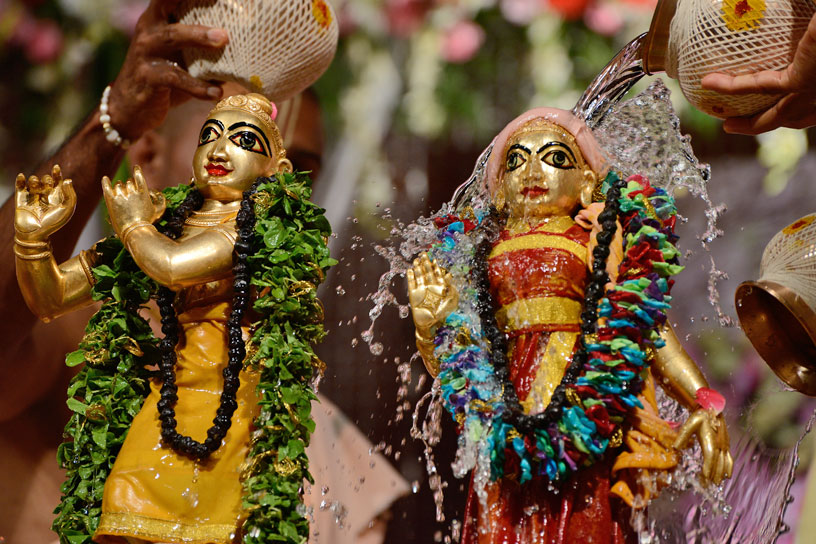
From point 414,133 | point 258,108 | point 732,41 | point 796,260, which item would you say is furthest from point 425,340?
point 414,133

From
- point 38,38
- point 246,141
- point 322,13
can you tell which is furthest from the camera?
point 38,38

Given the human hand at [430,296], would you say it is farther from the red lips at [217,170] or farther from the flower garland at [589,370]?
→ the red lips at [217,170]

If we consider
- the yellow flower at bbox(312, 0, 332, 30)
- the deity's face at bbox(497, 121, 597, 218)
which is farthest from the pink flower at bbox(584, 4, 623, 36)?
the deity's face at bbox(497, 121, 597, 218)

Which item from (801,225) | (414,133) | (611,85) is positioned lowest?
(414,133)

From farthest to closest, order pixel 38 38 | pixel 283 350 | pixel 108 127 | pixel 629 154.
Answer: pixel 38 38, pixel 108 127, pixel 629 154, pixel 283 350

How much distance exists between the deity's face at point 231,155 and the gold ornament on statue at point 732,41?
1.22m

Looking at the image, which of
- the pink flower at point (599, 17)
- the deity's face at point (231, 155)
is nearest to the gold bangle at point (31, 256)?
the deity's face at point (231, 155)

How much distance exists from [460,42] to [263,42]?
1363 mm

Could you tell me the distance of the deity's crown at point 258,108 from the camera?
119 inches

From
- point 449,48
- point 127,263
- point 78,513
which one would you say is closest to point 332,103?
point 449,48

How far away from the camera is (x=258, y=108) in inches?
120

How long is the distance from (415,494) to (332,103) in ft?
5.69

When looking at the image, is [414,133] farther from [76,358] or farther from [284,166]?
[76,358]

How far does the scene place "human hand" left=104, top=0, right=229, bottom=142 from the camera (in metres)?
3.33
